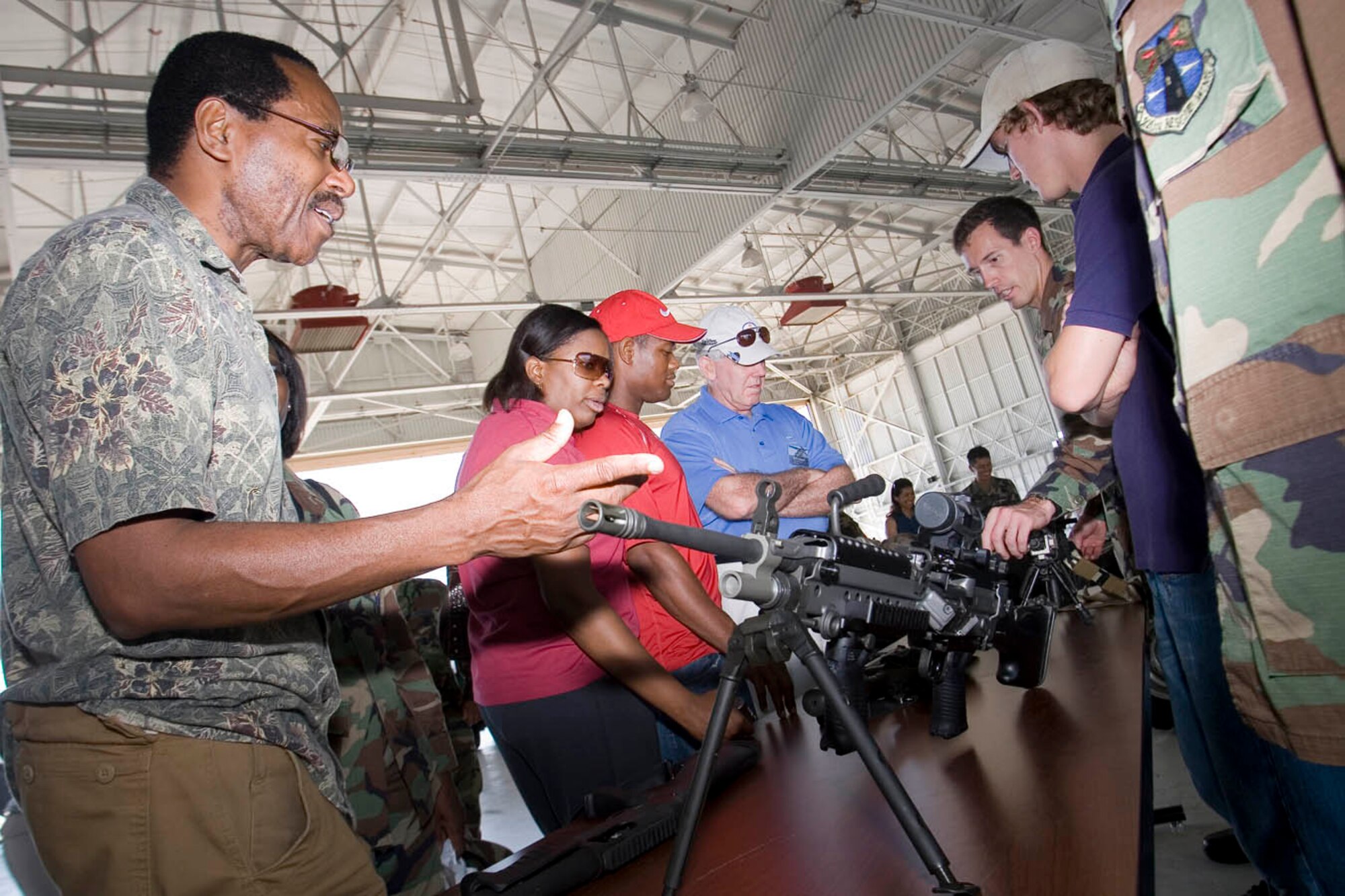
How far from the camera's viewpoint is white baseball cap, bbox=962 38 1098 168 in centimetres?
172

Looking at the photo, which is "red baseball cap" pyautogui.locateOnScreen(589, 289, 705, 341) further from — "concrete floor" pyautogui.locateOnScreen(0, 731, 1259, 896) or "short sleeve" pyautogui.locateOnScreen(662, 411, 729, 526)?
"concrete floor" pyautogui.locateOnScreen(0, 731, 1259, 896)

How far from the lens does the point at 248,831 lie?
39.1 inches

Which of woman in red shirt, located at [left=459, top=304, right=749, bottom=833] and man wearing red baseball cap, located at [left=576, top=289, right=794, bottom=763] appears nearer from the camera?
woman in red shirt, located at [left=459, top=304, right=749, bottom=833]

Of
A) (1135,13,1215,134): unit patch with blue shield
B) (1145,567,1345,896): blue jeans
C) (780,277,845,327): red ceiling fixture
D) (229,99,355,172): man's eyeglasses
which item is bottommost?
(1145,567,1345,896): blue jeans

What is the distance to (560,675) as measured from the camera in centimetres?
181

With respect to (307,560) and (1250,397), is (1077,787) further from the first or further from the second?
(307,560)

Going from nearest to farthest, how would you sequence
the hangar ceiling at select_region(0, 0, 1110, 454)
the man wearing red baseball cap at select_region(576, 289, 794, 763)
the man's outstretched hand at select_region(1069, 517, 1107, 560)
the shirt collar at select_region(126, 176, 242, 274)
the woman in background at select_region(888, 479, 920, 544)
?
1. the shirt collar at select_region(126, 176, 242, 274)
2. the man wearing red baseball cap at select_region(576, 289, 794, 763)
3. the man's outstretched hand at select_region(1069, 517, 1107, 560)
4. the hangar ceiling at select_region(0, 0, 1110, 454)
5. the woman in background at select_region(888, 479, 920, 544)

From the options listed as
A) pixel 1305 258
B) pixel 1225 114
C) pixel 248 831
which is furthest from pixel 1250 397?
pixel 248 831

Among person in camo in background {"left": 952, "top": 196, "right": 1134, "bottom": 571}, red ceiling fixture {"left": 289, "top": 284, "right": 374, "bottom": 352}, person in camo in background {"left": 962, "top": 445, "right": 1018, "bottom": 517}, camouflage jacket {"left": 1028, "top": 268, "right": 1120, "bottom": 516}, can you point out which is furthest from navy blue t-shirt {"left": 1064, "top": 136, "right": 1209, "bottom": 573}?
red ceiling fixture {"left": 289, "top": 284, "right": 374, "bottom": 352}

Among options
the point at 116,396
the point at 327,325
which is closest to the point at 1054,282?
the point at 116,396

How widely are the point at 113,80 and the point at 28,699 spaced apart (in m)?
6.34

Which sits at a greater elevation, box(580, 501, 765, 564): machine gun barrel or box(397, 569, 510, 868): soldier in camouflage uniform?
box(580, 501, 765, 564): machine gun barrel

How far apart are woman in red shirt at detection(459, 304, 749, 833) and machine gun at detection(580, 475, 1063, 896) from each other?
376 mm

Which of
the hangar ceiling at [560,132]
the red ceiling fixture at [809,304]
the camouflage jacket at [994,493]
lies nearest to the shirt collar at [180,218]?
the hangar ceiling at [560,132]
